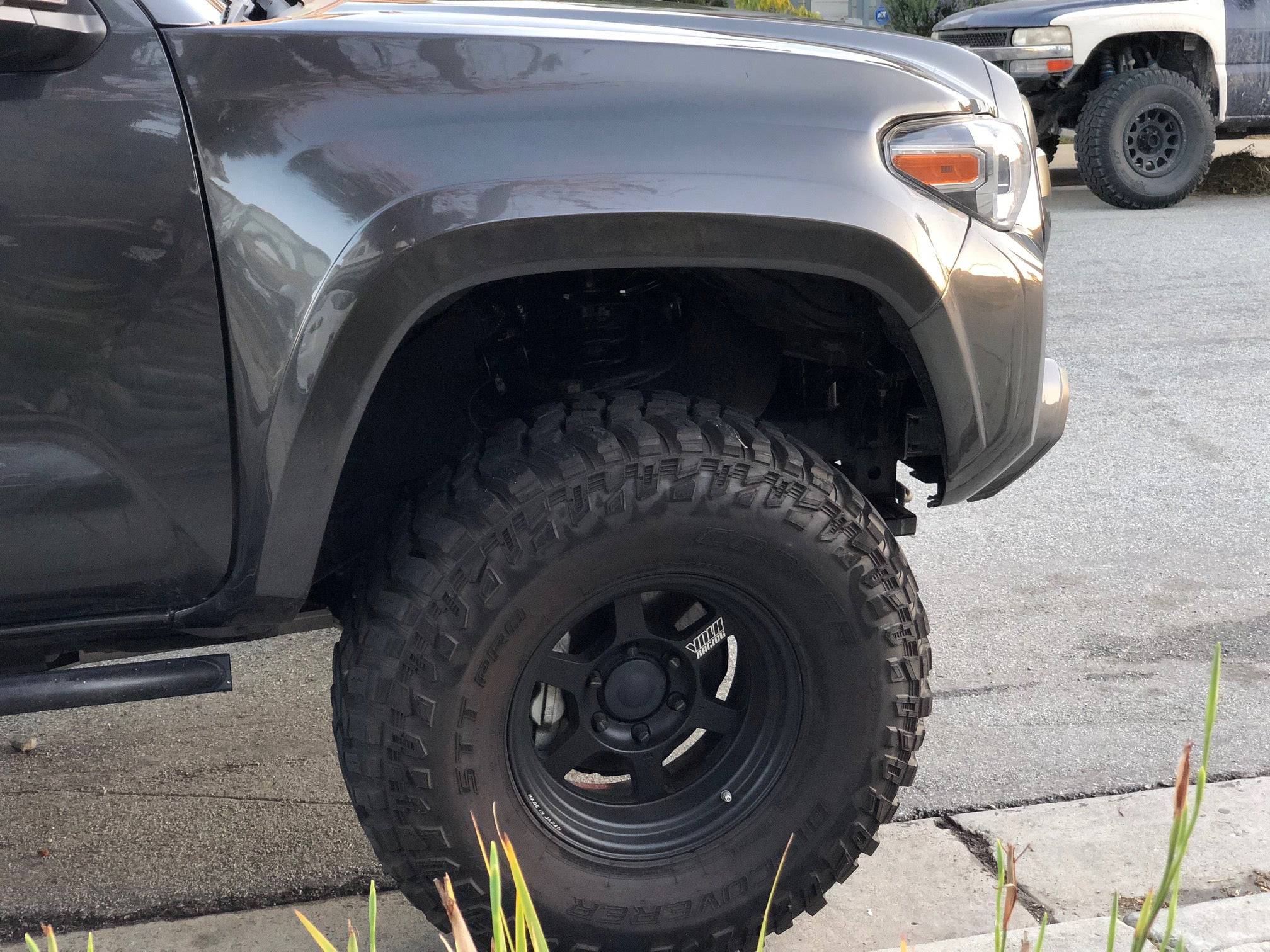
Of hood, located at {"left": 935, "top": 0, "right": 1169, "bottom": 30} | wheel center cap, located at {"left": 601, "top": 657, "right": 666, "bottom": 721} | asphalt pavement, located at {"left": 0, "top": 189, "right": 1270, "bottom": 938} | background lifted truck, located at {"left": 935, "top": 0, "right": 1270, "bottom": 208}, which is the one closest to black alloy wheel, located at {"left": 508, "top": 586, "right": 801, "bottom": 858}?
wheel center cap, located at {"left": 601, "top": 657, "right": 666, "bottom": 721}

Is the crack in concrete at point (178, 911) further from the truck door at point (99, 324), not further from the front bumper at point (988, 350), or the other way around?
the front bumper at point (988, 350)

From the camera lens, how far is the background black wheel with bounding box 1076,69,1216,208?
29.7ft

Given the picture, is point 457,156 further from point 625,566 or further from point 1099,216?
point 1099,216

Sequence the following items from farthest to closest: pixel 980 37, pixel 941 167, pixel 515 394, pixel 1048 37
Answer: pixel 980 37 → pixel 1048 37 → pixel 515 394 → pixel 941 167

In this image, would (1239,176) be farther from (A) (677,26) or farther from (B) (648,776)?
(B) (648,776)

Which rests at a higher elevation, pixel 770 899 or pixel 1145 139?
pixel 770 899

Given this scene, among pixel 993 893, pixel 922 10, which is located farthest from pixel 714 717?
pixel 922 10

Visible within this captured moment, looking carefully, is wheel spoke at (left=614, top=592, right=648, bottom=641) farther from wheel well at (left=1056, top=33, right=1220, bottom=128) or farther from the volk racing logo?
wheel well at (left=1056, top=33, right=1220, bottom=128)

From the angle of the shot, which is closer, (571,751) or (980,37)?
(571,751)

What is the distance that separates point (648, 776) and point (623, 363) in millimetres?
765

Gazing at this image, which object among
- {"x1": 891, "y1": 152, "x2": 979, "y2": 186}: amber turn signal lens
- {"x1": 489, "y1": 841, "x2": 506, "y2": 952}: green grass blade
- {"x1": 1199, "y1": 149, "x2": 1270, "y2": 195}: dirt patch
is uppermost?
{"x1": 891, "y1": 152, "x2": 979, "y2": 186}: amber turn signal lens

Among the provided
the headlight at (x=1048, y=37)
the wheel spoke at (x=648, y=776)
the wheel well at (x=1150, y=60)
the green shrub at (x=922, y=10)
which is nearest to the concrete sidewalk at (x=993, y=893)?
the wheel spoke at (x=648, y=776)

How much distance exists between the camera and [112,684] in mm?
1971

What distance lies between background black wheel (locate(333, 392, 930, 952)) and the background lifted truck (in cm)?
779
